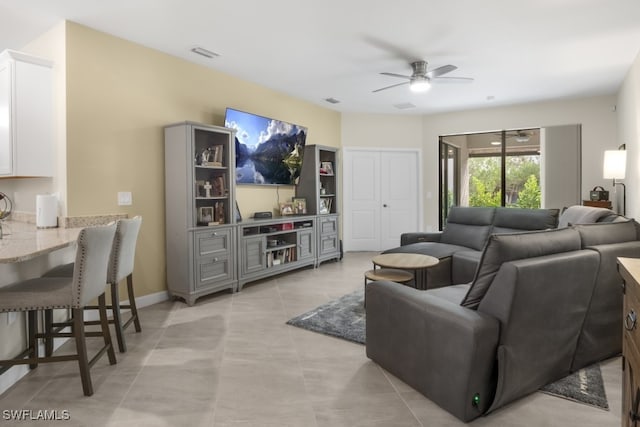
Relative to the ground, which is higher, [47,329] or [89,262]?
[89,262]

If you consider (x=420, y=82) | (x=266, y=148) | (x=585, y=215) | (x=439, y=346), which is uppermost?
(x=420, y=82)

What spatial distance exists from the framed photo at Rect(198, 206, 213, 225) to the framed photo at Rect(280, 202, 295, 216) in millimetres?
1544

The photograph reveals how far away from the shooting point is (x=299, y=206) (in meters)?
5.74

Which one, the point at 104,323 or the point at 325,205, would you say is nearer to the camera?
the point at 104,323

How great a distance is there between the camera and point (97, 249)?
2246 millimetres

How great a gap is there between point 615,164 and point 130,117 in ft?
17.6

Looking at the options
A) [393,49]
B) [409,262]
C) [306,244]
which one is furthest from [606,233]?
[306,244]

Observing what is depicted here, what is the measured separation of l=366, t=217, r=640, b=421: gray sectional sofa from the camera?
6.10 ft

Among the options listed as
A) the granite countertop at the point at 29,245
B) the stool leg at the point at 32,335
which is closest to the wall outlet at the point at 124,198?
the granite countertop at the point at 29,245

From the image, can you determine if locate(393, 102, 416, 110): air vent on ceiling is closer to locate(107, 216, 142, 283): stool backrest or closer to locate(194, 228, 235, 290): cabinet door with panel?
locate(194, 228, 235, 290): cabinet door with panel

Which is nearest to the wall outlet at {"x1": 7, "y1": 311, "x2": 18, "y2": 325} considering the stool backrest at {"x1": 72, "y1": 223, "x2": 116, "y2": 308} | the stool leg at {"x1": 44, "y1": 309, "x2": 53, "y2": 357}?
the stool leg at {"x1": 44, "y1": 309, "x2": 53, "y2": 357}

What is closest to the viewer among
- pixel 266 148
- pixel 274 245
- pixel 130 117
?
pixel 130 117

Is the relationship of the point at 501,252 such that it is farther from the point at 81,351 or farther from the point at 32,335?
the point at 32,335

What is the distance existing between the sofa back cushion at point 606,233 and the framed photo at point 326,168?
13.3 ft
